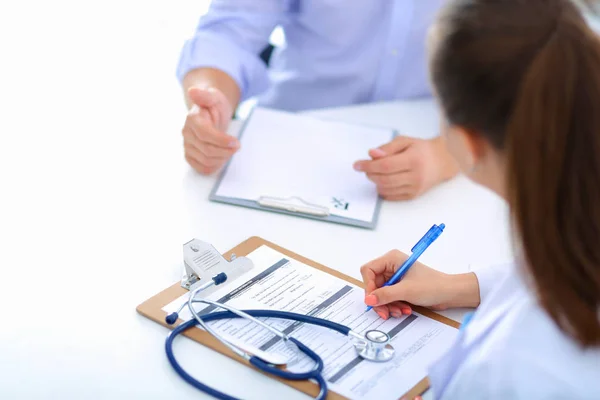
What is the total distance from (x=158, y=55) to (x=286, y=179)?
1.71 m

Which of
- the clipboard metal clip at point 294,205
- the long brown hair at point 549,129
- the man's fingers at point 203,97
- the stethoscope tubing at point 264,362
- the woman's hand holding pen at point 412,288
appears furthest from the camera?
the man's fingers at point 203,97

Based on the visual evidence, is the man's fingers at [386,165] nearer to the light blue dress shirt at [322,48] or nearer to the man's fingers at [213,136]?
the man's fingers at [213,136]

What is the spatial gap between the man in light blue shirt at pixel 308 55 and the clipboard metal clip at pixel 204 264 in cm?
31

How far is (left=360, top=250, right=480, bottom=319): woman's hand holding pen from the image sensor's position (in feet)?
2.96

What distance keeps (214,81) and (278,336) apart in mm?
647

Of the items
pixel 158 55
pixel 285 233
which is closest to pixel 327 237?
pixel 285 233

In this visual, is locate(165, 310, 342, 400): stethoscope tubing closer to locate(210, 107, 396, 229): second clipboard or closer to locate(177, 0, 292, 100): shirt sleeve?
locate(210, 107, 396, 229): second clipboard

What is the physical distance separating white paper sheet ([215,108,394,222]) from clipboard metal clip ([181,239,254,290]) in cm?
16

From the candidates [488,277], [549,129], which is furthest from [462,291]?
[549,129]

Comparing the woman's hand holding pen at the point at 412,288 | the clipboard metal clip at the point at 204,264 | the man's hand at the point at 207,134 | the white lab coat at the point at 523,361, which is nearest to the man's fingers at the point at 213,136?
the man's hand at the point at 207,134

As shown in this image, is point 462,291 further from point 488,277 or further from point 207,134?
point 207,134

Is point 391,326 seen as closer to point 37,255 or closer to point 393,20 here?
point 37,255

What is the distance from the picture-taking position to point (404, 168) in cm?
115

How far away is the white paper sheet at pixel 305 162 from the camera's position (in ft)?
3.76
